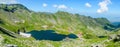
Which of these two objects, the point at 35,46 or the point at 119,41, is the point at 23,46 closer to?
the point at 35,46

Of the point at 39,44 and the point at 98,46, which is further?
the point at 39,44

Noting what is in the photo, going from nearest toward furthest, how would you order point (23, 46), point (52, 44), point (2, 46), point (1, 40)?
1. point (2, 46)
2. point (1, 40)
3. point (23, 46)
4. point (52, 44)

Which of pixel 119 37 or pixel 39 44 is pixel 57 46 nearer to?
pixel 39 44

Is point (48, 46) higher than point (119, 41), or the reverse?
point (119, 41)

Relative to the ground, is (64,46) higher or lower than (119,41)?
lower

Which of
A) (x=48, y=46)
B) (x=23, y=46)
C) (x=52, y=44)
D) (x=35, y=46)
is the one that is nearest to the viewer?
(x=23, y=46)

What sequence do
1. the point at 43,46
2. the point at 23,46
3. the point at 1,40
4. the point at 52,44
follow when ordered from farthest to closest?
the point at 52,44 → the point at 43,46 → the point at 23,46 → the point at 1,40

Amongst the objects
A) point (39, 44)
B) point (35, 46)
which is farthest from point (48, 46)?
point (35, 46)

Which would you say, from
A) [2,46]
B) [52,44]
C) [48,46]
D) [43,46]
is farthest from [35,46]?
[2,46]

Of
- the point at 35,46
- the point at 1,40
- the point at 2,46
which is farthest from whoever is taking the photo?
the point at 35,46
